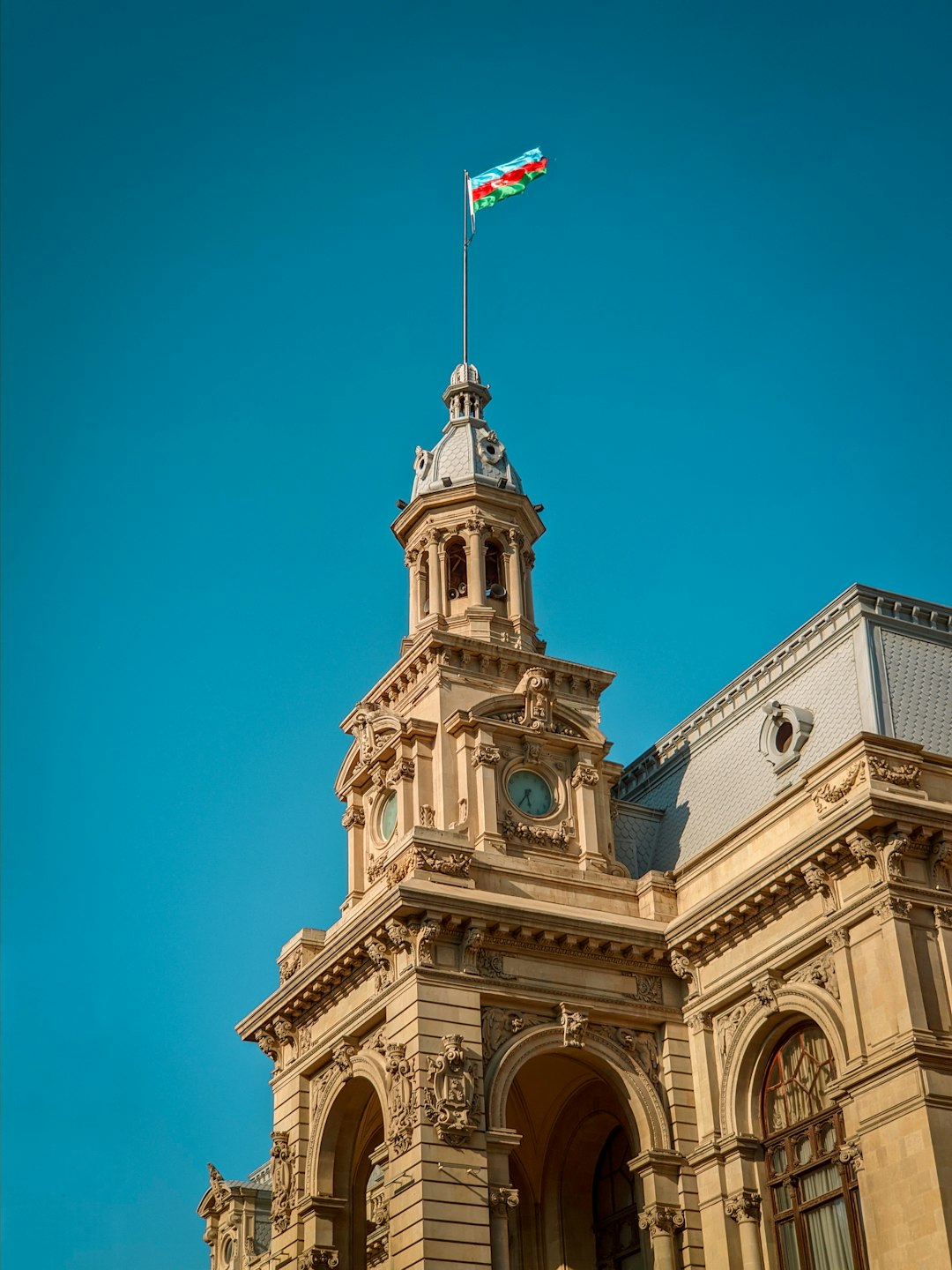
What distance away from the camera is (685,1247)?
41750 millimetres

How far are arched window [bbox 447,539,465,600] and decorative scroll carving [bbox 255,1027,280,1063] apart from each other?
15224 millimetres

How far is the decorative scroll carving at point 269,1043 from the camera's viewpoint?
49281 mm

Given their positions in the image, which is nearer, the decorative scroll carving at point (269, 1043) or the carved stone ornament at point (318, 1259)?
the carved stone ornament at point (318, 1259)

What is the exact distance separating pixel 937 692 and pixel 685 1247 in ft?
50.8

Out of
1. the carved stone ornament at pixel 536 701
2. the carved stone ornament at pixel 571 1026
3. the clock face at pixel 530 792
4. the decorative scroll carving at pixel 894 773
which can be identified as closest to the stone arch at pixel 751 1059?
the carved stone ornament at pixel 571 1026

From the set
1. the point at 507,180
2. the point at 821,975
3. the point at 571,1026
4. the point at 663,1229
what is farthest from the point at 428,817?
the point at 507,180

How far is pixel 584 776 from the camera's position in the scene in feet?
162

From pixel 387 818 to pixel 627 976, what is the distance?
29.3ft

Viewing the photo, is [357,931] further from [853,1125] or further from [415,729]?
[853,1125]

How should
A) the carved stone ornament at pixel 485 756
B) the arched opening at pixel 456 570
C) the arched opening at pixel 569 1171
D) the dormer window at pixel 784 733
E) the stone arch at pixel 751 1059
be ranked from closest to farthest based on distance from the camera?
the stone arch at pixel 751 1059 → the dormer window at pixel 784 733 → the arched opening at pixel 569 1171 → the carved stone ornament at pixel 485 756 → the arched opening at pixel 456 570

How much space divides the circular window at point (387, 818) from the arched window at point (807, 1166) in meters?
13.1

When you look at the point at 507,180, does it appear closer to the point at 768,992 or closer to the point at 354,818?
the point at 354,818

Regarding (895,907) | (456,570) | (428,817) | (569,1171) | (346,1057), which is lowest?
(569,1171)

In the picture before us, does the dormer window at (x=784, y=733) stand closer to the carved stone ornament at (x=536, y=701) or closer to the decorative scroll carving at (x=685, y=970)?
the decorative scroll carving at (x=685, y=970)
